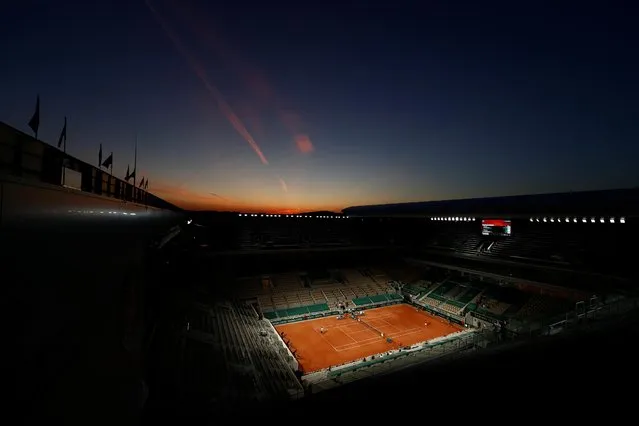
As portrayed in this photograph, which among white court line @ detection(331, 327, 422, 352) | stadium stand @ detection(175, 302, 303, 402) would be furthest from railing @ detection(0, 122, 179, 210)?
white court line @ detection(331, 327, 422, 352)

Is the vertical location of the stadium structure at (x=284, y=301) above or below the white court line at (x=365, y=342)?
above

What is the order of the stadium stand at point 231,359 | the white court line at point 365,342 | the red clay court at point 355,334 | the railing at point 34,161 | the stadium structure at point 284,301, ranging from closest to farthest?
the stadium structure at point 284,301 < the railing at point 34,161 < the stadium stand at point 231,359 < the red clay court at point 355,334 < the white court line at point 365,342

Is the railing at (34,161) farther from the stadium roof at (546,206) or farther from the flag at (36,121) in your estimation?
the stadium roof at (546,206)

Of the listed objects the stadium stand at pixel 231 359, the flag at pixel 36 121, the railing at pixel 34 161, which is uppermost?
the flag at pixel 36 121

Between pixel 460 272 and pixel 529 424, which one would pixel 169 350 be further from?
pixel 460 272

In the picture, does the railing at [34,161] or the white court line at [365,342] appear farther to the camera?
the white court line at [365,342]

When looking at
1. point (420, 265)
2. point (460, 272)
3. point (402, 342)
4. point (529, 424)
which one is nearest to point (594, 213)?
point (460, 272)

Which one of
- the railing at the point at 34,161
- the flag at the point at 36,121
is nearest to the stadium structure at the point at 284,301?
the railing at the point at 34,161
